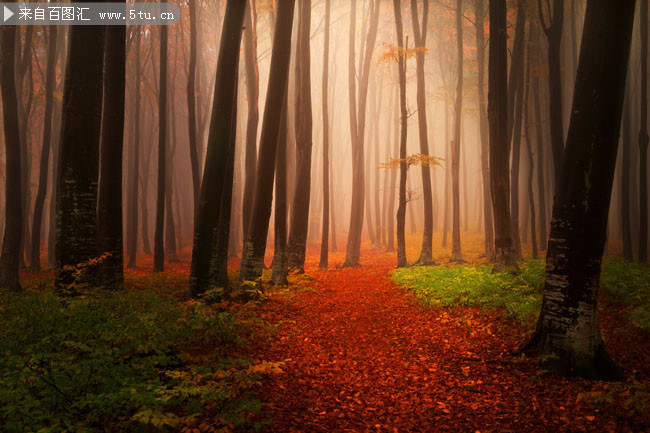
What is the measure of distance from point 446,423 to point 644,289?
717cm

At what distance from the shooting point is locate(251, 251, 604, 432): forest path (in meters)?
4.09

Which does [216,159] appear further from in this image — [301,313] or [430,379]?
[430,379]

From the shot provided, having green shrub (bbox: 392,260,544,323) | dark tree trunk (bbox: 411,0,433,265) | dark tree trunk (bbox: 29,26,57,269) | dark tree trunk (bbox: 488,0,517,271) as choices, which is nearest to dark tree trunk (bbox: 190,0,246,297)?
green shrub (bbox: 392,260,544,323)

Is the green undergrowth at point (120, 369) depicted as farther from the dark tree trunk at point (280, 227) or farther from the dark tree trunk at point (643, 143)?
the dark tree trunk at point (643, 143)

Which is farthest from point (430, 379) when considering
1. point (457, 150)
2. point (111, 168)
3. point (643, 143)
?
point (457, 150)

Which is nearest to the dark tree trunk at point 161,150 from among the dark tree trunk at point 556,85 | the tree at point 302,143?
the tree at point 302,143

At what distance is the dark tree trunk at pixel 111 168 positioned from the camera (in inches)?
346

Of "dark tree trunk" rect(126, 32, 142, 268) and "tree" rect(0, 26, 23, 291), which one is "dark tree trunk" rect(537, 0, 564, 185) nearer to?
"tree" rect(0, 26, 23, 291)

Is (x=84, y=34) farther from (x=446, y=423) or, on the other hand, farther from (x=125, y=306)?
(x=446, y=423)

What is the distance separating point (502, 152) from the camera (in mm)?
11672

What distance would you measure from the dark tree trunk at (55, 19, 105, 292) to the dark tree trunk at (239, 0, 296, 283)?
11.1 feet

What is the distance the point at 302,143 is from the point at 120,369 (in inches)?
408

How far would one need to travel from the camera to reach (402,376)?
5.33 m

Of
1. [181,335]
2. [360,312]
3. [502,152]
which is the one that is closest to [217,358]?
[181,335]
